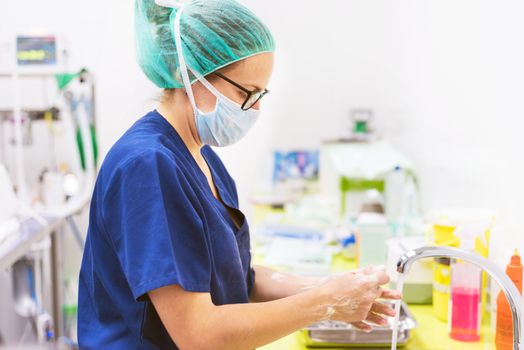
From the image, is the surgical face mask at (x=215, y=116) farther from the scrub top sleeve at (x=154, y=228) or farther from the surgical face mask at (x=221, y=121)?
the scrub top sleeve at (x=154, y=228)

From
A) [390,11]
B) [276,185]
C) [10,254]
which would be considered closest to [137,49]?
[10,254]

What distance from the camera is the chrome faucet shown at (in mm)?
1100

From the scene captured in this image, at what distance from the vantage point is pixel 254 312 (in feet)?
3.71

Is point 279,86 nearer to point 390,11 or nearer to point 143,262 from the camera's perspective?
point 390,11

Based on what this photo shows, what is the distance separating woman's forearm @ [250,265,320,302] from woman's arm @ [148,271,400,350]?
0.33m

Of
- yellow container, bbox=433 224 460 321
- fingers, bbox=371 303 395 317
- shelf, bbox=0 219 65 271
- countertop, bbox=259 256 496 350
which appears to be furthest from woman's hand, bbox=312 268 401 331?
shelf, bbox=0 219 65 271

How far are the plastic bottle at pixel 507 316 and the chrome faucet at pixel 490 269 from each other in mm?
254

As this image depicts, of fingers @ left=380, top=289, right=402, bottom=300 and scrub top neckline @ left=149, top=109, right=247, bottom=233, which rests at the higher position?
scrub top neckline @ left=149, top=109, right=247, bottom=233

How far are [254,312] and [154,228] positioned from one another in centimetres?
25

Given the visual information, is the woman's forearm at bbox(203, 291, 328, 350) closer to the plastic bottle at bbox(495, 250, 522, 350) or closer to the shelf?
the plastic bottle at bbox(495, 250, 522, 350)

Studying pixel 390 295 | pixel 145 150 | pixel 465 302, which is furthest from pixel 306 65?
pixel 145 150

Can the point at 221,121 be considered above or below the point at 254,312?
above

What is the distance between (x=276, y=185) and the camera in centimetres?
355

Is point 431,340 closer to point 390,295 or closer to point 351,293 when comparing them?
point 390,295
